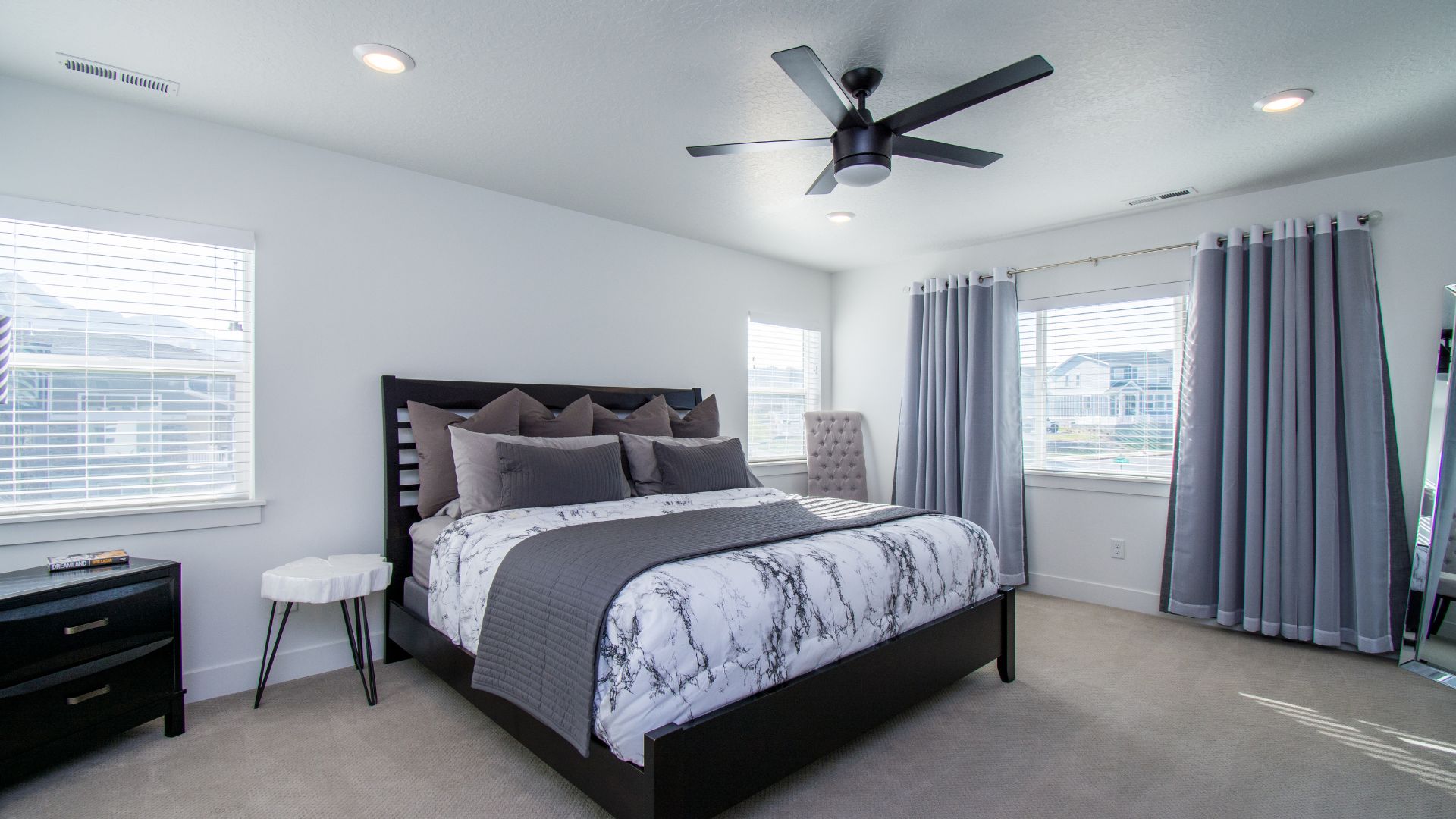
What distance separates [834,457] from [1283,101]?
11.5ft

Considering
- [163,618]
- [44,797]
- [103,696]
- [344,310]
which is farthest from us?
[344,310]

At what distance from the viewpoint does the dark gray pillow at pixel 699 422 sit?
168 inches

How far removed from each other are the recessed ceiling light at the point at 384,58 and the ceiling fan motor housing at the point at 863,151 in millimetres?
1550

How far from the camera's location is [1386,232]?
11.1ft

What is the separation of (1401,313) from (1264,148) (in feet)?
3.76

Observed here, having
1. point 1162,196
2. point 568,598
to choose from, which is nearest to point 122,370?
point 568,598

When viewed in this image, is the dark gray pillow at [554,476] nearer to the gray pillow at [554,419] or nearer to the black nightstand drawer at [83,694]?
the gray pillow at [554,419]

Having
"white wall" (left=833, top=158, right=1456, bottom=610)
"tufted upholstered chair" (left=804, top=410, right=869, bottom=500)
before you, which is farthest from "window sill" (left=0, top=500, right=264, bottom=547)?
"white wall" (left=833, top=158, right=1456, bottom=610)

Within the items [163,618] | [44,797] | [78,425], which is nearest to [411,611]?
[163,618]

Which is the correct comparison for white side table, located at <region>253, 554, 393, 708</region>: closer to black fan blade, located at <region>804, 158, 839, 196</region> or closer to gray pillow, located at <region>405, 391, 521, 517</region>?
gray pillow, located at <region>405, 391, 521, 517</region>

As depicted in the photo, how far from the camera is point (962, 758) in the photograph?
2.35m

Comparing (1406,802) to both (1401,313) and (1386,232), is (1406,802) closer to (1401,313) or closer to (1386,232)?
(1401,313)

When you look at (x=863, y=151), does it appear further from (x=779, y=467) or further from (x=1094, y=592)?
(x=1094, y=592)

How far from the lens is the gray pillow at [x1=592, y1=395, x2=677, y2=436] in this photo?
3893 millimetres
